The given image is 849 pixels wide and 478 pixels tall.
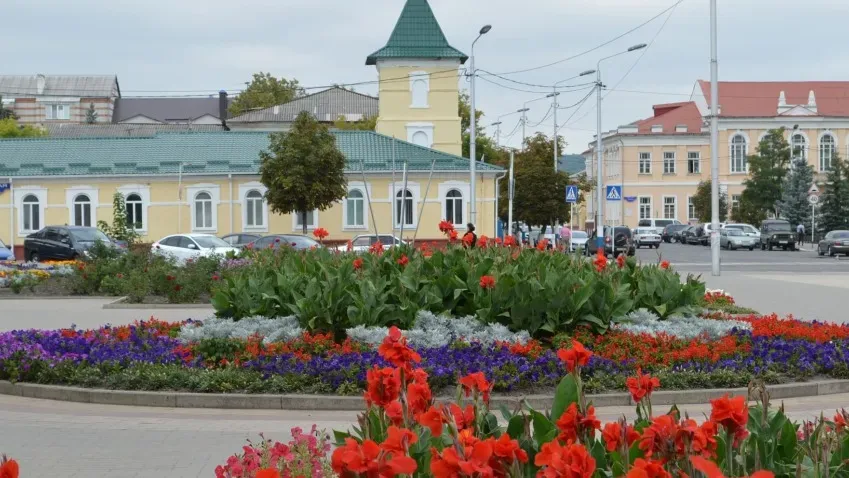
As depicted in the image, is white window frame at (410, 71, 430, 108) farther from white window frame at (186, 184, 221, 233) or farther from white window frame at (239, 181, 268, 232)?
white window frame at (186, 184, 221, 233)

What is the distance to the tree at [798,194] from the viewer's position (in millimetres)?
85438

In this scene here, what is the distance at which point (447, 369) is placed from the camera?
11914 millimetres

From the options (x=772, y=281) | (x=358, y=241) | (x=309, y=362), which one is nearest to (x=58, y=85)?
(x=358, y=241)

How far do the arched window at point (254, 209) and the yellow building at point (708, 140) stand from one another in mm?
55151

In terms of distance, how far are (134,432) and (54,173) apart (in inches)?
1797

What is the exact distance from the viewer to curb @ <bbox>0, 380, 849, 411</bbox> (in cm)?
1152

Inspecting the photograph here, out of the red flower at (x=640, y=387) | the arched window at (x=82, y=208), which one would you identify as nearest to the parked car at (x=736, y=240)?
the arched window at (x=82, y=208)

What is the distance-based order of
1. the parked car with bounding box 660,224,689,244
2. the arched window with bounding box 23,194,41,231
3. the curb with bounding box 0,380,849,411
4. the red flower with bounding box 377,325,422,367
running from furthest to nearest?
the parked car with bounding box 660,224,689,244, the arched window with bounding box 23,194,41,231, the curb with bounding box 0,380,849,411, the red flower with bounding box 377,325,422,367

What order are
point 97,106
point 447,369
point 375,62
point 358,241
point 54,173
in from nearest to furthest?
point 447,369
point 358,241
point 54,173
point 375,62
point 97,106

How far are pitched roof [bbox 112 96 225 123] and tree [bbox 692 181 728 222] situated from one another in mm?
55377

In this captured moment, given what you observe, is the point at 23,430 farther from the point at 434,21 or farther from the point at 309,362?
the point at 434,21

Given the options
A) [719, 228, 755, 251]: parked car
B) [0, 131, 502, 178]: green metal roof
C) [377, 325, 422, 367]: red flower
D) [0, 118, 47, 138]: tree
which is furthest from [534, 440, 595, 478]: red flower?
[0, 118, 47, 138]: tree

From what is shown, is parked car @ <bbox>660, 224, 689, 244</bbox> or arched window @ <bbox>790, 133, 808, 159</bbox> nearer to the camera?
parked car @ <bbox>660, 224, 689, 244</bbox>

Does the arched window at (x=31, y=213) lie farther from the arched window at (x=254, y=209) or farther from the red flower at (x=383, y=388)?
the red flower at (x=383, y=388)
